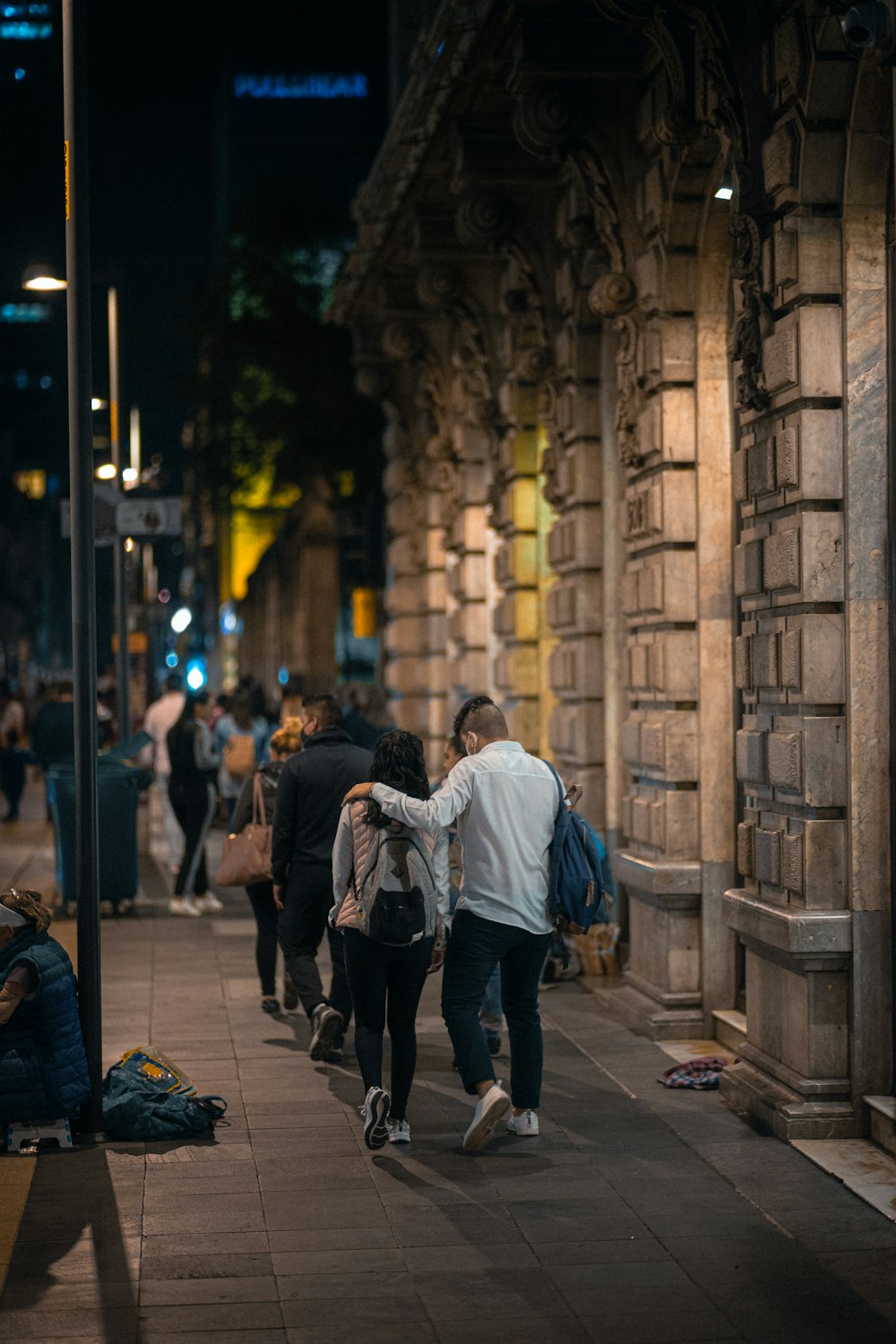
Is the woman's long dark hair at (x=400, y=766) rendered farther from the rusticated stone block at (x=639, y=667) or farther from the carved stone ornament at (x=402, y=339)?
the carved stone ornament at (x=402, y=339)

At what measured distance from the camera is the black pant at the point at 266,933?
11.6 meters

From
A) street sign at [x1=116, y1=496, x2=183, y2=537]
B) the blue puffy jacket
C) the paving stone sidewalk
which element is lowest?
the paving stone sidewalk

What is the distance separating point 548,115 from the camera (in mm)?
10984

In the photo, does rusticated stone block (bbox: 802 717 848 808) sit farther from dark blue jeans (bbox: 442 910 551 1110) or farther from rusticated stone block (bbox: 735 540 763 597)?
dark blue jeans (bbox: 442 910 551 1110)

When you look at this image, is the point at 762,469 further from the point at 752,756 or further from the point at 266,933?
the point at 266,933

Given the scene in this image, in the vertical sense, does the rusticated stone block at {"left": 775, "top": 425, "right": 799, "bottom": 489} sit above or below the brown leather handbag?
above

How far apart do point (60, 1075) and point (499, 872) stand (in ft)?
6.70

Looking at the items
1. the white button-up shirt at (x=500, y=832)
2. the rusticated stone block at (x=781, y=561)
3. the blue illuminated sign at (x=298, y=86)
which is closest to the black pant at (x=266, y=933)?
the white button-up shirt at (x=500, y=832)

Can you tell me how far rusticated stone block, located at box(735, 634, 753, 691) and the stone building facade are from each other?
0.02 m

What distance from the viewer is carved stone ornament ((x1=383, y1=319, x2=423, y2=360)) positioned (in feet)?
62.6

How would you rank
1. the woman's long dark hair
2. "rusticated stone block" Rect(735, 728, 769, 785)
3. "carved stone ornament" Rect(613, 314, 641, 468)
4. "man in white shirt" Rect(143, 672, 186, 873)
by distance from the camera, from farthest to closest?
"man in white shirt" Rect(143, 672, 186, 873), "carved stone ornament" Rect(613, 314, 641, 468), "rusticated stone block" Rect(735, 728, 769, 785), the woman's long dark hair

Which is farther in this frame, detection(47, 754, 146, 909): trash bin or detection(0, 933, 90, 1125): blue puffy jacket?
detection(47, 754, 146, 909): trash bin

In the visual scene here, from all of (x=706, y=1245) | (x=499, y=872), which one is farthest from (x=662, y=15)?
(x=706, y=1245)

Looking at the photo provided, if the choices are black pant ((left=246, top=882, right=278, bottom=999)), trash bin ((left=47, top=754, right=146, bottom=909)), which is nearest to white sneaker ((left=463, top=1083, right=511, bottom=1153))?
black pant ((left=246, top=882, right=278, bottom=999))
